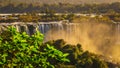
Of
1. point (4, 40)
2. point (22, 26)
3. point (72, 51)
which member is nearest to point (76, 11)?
point (22, 26)

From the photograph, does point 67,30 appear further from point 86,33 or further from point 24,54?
point 24,54

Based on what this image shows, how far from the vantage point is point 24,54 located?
2528 centimetres

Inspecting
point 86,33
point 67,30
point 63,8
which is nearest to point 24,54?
point 67,30

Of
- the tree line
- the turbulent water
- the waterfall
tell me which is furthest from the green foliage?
the tree line

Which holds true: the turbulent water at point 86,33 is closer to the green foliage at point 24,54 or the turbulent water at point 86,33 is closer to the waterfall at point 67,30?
the waterfall at point 67,30

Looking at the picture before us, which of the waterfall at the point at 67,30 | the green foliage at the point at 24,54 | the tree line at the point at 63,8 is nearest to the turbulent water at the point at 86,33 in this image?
the waterfall at the point at 67,30

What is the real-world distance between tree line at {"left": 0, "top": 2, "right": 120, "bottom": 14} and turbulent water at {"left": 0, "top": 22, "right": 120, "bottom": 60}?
1848 cm

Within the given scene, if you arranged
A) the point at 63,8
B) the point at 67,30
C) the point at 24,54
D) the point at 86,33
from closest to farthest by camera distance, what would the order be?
the point at 24,54 → the point at 67,30 → the point at 86,33 → the point at 63,8

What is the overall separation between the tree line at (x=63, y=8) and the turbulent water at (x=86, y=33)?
60.6 ft

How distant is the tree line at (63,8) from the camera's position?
93.2 m

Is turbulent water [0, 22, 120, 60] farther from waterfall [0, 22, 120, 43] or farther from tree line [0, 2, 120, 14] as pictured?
tree line [0, 2, 120, 14]

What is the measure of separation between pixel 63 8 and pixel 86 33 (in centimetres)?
2645

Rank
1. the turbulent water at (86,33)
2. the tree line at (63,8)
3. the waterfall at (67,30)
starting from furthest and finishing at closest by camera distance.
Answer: the tree line at (63,8), the turbulent water at (86,33), the waterfall at (67,30)

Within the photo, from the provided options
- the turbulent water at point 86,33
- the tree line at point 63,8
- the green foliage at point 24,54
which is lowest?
the tree line at point 63,8
